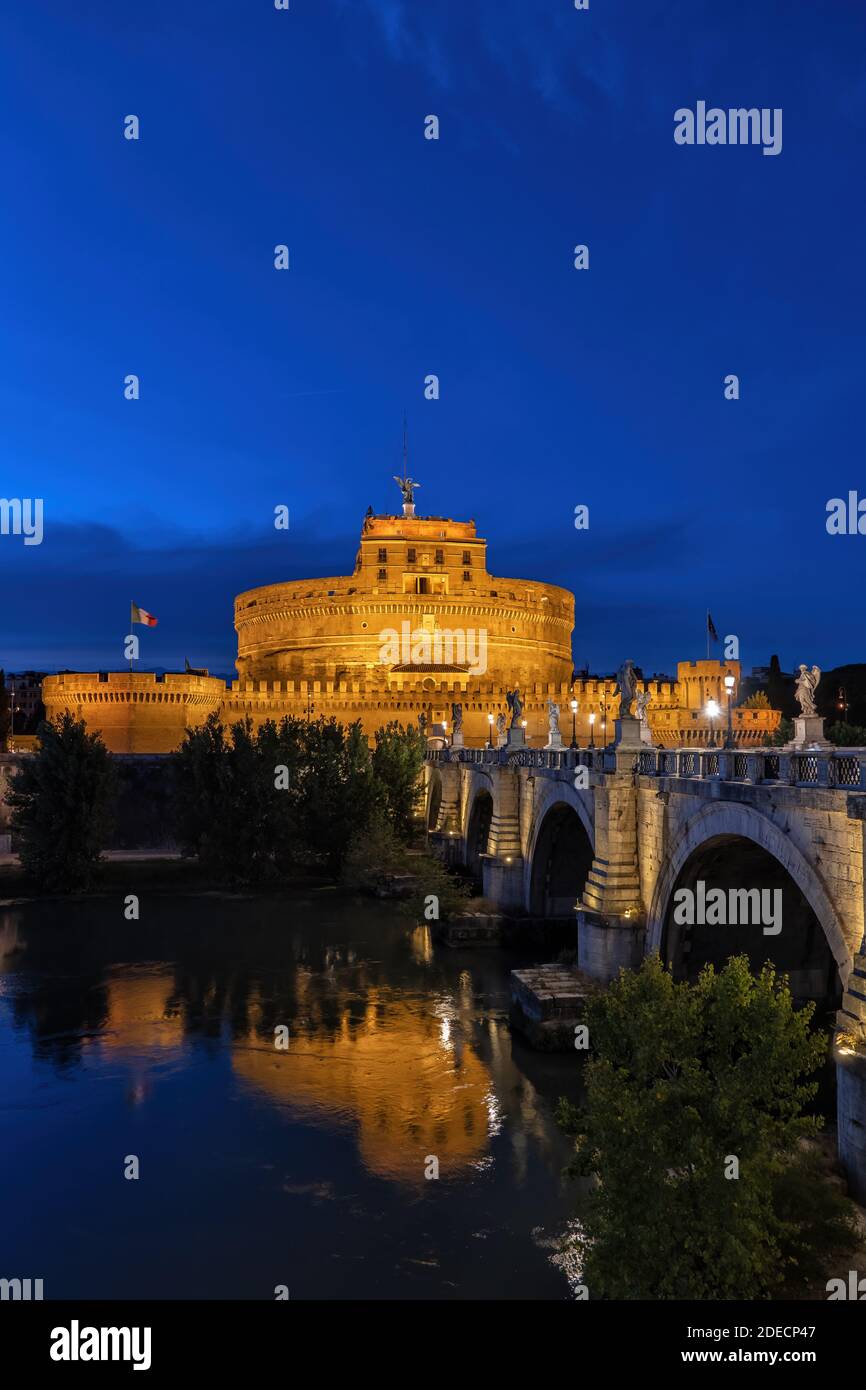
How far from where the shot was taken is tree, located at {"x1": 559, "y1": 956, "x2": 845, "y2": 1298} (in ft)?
31.1

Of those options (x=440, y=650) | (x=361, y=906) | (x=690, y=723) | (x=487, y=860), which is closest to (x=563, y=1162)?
(x=487, y=860)

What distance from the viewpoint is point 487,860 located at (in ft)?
107

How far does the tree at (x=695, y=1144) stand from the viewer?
948 centimetres

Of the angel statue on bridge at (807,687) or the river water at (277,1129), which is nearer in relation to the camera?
the river water at (277,1129)

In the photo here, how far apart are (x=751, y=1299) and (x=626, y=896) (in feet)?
37.9

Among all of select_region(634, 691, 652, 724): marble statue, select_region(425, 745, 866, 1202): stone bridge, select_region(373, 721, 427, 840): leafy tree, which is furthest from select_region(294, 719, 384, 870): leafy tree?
select_region(634, 691, 652, 724): marble statue

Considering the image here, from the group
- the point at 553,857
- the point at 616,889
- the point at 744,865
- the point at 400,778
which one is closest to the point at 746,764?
the point at 744,865

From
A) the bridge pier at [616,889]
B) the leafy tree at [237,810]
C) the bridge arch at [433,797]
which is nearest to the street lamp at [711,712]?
the bridge pier at [616,889]

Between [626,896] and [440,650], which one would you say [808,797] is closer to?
[626,896]

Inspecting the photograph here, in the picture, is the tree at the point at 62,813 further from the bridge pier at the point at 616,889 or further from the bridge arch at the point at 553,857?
the bridge pier at the point at 616,889

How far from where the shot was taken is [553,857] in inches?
1185

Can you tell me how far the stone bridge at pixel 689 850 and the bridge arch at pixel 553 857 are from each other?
0.04 metres

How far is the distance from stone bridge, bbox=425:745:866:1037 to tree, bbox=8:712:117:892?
59.4 feet
